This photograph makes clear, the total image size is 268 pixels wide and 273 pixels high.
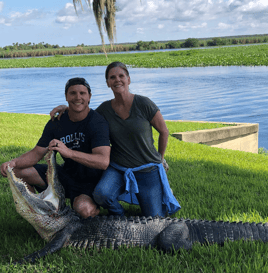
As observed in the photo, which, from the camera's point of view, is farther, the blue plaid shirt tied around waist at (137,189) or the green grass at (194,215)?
the blue plaid shirt tied around waist at (137,189)

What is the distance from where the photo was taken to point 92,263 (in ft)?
9.15

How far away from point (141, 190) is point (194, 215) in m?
0.82

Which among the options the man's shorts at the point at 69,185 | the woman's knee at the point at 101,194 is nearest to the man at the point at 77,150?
the man's shorts at the point at 69,185

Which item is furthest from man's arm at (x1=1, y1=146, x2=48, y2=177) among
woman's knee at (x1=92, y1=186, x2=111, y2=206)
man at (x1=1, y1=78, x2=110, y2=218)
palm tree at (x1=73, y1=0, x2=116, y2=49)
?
palm tree at (x1=73, y1=0, x2=116, y2=49)

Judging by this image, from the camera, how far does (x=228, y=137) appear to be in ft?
30.9

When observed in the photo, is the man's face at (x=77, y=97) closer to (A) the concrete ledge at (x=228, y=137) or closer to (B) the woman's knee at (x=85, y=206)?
(B) the woman's knee at (x=85, y=206)

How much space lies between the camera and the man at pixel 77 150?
3162mm

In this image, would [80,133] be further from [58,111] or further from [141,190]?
[141,190]

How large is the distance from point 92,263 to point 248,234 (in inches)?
59.4

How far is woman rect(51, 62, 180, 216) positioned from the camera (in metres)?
3.39

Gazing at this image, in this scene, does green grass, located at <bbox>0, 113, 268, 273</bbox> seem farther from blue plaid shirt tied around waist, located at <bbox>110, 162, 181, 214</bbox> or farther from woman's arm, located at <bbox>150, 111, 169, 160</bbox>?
woman's arm, located at <bbox>150, 111, 169, 160</bbox>

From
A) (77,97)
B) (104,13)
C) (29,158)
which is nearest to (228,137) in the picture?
(104,13)

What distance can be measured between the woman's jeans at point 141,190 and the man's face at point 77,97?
780 millimetres

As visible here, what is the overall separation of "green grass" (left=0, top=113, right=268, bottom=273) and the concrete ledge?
108cm
